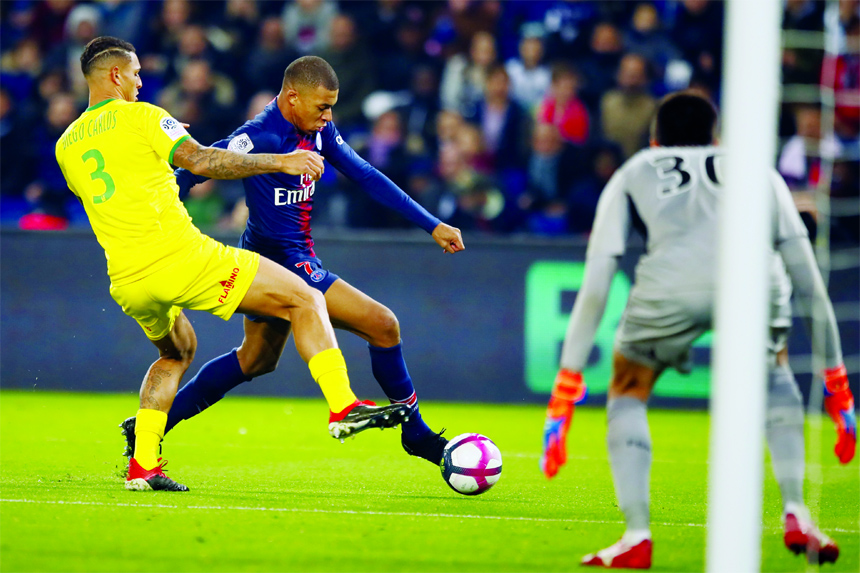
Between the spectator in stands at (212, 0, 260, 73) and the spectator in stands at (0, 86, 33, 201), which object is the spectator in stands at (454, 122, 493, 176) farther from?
the spectator in stands at (0, 86, 33, 201)

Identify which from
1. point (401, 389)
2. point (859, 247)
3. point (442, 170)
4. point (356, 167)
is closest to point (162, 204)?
point (356, 167)

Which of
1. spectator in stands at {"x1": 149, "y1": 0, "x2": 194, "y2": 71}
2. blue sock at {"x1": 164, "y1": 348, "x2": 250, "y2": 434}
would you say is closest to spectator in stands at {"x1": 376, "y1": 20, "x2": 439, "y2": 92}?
spectator in stands at {"x1": 149, "y1": 0, "x2": 194, "y2": 71}

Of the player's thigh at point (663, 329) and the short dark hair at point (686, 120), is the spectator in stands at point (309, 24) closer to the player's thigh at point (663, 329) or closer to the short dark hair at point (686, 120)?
the short dark hair at point (686, 120)

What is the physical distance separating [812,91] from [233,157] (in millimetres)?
7241

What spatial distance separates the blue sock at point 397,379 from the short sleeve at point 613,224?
6.26 ft

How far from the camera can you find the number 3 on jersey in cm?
450

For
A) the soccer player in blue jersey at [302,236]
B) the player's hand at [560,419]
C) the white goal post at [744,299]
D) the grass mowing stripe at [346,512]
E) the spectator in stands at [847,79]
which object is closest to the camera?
the white goal post at [744,299]

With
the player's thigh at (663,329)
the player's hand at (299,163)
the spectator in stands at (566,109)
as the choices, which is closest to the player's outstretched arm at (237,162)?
the player's hand at (299,163)

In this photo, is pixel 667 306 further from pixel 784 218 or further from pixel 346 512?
pixel 346 512

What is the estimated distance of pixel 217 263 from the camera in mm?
4508

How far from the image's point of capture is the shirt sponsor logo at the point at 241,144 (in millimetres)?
4922

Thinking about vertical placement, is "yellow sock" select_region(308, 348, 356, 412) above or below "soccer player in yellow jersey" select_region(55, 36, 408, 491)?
below

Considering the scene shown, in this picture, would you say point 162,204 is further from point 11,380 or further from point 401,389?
point 11,380

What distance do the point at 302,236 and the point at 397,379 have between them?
882 mm
